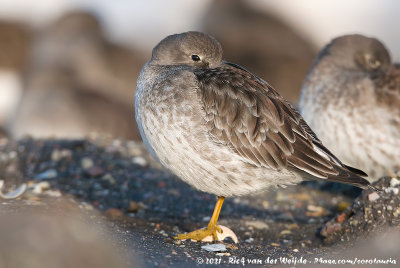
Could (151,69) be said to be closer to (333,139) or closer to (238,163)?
(238,163)

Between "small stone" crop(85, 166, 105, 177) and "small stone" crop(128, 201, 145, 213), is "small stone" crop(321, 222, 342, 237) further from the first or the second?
"small stone" crop(85, 166, 105, 177)

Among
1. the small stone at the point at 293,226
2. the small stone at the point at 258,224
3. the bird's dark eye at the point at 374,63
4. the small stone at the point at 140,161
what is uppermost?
the bird's dark eye at the point at 374,63

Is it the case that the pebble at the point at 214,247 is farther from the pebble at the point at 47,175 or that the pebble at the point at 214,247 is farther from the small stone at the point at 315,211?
the pebble at the point at 47,175

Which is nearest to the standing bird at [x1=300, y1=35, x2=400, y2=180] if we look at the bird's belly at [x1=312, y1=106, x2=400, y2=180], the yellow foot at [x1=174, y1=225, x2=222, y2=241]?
the bird's belly at [x1=312, y1=106, x2=400, y2=180]

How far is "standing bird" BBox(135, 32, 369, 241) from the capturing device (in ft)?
16.7

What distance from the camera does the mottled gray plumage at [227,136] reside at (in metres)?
5.09

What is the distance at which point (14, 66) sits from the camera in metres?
18.2

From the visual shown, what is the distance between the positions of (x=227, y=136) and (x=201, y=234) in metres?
0.97

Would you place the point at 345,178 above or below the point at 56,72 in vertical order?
above

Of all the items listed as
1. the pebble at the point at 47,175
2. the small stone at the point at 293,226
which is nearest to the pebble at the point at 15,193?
the pebble at the point at 47,175

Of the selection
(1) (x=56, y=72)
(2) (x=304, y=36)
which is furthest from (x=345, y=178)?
(2) (x=304, y=36)

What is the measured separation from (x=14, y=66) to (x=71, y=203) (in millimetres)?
13353

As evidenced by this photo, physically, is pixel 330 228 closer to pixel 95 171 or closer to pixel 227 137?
pixel 227 137

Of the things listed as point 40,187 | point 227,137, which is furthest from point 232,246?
point 40,187
